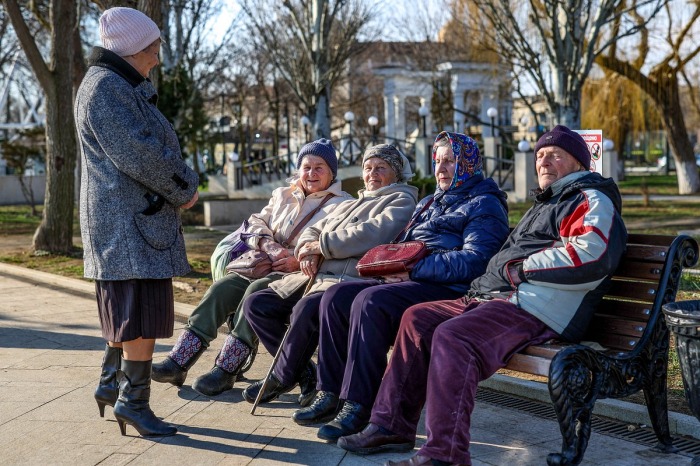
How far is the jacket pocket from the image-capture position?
14.4 feet

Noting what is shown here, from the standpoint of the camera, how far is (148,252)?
440 centimetres

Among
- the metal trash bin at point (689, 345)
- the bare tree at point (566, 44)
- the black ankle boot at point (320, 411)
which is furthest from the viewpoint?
the bare tree at point (566, 44)

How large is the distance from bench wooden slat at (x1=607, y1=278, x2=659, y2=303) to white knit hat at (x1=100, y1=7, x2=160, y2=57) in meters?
2.57

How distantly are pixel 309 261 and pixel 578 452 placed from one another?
2000 mm

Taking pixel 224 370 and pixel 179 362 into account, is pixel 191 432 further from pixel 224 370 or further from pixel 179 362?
pixel 179 362

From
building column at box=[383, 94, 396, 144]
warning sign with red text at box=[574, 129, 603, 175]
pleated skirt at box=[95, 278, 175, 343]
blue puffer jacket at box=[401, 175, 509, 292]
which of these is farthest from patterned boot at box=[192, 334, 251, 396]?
building column at box=[383, 94, 396, 144]

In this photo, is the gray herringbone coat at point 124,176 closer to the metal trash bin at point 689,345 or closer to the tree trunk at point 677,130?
the metal trash bin at point 689,345

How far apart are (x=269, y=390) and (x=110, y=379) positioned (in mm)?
864

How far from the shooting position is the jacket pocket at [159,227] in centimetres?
438

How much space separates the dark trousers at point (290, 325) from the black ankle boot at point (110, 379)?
0.81 metres

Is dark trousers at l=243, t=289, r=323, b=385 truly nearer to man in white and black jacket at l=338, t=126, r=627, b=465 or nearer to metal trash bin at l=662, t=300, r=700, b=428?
man in white and black jacket at l=338, t=126, r=627, b=465

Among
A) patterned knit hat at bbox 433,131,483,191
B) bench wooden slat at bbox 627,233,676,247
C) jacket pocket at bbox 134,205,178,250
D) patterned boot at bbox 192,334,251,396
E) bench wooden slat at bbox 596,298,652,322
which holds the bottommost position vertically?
patterned boot at bbox 192,334,251,396

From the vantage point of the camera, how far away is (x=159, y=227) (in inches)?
175

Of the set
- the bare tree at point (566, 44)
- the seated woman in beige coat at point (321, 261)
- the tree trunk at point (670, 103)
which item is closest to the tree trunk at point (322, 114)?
the bare tree at point (566, 44)
